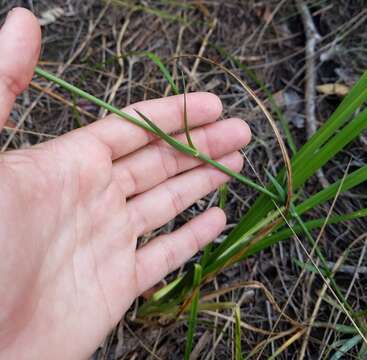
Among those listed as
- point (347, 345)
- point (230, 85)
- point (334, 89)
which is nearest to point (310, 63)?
point (334, 89)

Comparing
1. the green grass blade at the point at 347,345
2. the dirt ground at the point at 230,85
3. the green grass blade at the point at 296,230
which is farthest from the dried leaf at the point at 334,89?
the green grass blade at the point at 347,345

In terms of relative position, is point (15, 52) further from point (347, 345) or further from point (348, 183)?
point (347, 345)

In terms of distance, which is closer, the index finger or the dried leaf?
the index finger

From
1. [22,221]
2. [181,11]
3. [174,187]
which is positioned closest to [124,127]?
[174,187]

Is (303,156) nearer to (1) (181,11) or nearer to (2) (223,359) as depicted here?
(2) (223,359)

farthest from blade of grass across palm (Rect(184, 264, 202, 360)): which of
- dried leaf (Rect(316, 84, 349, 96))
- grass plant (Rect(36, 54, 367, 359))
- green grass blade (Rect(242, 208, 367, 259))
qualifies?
dried leaf (Rect(316, 84, 349, 96))

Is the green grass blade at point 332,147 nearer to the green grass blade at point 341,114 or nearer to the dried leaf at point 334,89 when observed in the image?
the green grass blade at point 341,114

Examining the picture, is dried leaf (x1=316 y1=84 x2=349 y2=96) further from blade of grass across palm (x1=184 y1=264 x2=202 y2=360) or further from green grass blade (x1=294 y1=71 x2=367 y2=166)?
blade of grass across palm (x1=184 y1=264 x2=202 y2=360)
